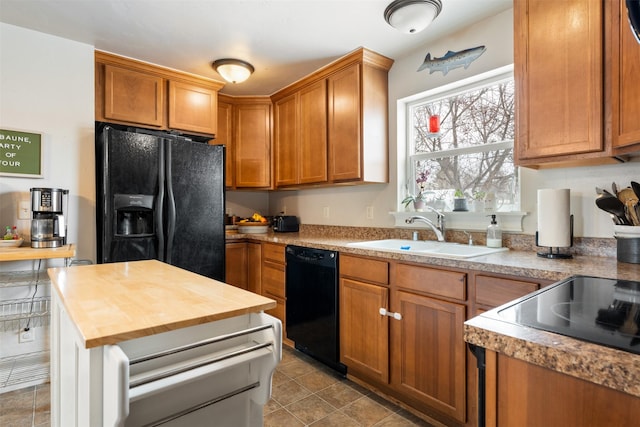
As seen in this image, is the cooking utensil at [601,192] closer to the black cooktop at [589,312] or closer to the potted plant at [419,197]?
the black cooktop at [589,312]

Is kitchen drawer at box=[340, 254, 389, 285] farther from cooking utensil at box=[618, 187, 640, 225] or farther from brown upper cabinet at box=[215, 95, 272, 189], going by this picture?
brown upper cabinet at box=[215, 95, 272, 189]

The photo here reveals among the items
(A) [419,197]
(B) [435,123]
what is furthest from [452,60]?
(A) [419,197]

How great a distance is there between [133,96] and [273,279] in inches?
75.2

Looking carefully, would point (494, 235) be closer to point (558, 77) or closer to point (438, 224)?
point (438, 224)

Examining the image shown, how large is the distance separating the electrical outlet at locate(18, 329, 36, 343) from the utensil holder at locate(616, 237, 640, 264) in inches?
138

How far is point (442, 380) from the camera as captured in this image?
1713 millimetres

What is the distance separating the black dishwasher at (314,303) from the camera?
230 centimetres

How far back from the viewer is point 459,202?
231 cm

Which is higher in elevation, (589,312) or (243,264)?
(589,312)

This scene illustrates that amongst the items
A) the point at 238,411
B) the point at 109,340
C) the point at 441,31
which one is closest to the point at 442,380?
the point at 238,411

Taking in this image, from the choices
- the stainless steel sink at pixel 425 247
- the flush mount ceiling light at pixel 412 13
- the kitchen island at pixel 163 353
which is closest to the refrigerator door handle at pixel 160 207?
the kitchen island at pixel 163 353

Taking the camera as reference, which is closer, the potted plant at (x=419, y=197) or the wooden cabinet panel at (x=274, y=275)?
the potted plant at (x=419, y=197)

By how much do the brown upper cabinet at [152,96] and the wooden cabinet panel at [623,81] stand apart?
286 cm

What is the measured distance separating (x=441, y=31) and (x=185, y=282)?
226 cm
